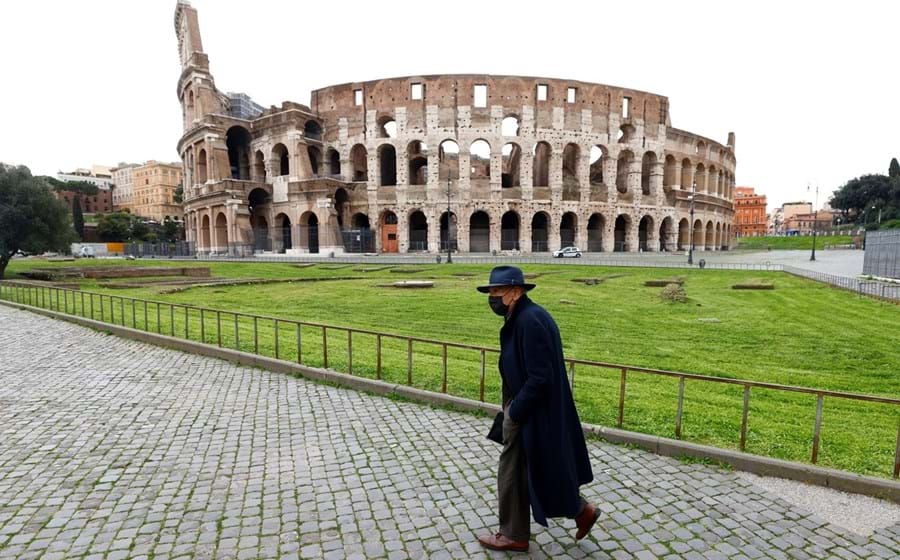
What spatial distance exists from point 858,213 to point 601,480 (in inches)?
4156

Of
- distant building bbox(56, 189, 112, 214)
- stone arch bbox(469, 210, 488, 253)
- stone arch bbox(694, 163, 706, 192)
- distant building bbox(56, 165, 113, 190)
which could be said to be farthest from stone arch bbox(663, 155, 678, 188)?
distant building bbox(56, 165, 113, 190)

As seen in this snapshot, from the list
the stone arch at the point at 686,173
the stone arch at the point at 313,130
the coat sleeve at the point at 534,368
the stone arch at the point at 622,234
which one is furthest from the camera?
the stone arch at the point at 686,173

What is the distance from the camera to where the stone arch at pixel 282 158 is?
46.6m

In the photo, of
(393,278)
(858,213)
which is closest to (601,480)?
(393,278)

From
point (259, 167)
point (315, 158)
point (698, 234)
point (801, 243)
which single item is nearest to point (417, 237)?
point (315, 158)

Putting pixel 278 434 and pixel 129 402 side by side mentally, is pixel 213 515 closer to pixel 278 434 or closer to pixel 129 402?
pixel 278 434

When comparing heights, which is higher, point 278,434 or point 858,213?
point 858,213

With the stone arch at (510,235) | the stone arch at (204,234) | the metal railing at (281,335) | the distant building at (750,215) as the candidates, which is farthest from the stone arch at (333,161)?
the distant building at (750,215)

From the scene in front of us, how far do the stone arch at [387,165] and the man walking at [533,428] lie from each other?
151ft

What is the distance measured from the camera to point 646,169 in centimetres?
5216

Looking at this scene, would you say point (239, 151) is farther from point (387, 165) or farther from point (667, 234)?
point (667, 234)

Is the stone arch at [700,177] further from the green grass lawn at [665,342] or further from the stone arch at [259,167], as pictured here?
the stone arch at [259,167]

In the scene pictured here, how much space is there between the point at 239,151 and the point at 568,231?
37615 mm

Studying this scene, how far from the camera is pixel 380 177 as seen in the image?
47188 mm
